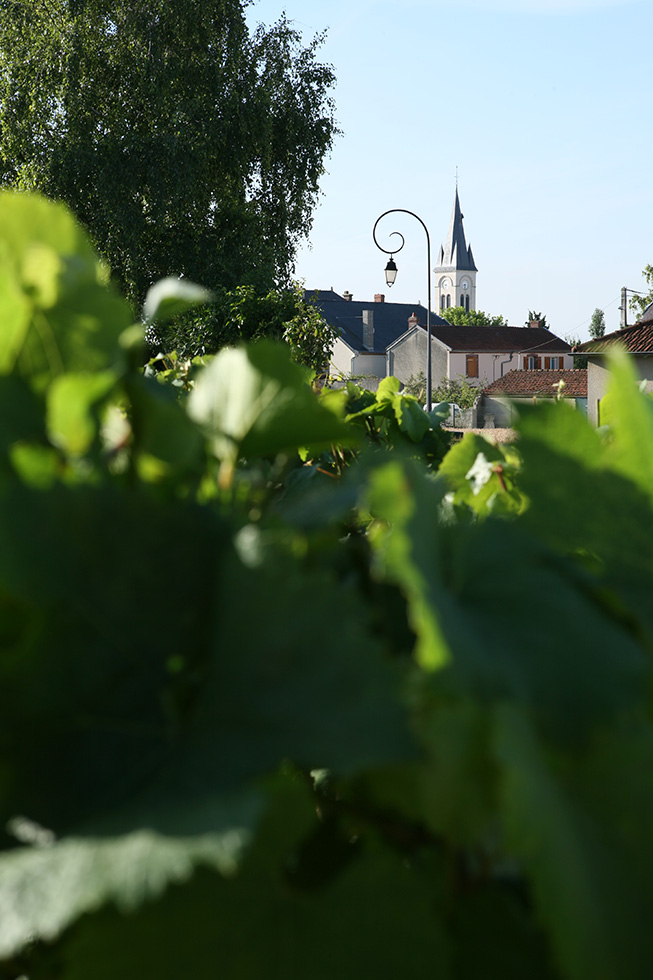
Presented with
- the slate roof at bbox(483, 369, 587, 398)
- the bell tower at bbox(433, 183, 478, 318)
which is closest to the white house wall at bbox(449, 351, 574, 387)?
the slate roof at bbox(483, 369, 587, 398)

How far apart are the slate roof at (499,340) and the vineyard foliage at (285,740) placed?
43970 millimetres

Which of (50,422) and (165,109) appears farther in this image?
(165,109)

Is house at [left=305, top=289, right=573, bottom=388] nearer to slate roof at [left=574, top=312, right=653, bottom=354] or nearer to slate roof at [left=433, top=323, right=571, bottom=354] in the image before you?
slate roof at [left=433, top=323, right=571, bottom=354]

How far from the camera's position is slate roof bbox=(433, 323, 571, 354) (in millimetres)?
43812

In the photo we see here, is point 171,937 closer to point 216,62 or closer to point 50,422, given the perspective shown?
point 50,422

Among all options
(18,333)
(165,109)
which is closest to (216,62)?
(165,109)

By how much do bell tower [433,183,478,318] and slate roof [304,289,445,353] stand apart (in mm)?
17279

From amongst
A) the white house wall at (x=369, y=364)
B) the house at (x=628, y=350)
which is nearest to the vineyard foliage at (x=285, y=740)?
the house at (x=628, y=350)

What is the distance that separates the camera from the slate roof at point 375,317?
4599cm

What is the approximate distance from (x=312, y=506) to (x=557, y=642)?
12 centimetres

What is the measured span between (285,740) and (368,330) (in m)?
45.9

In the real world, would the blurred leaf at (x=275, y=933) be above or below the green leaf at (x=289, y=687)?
below

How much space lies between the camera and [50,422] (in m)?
0.33

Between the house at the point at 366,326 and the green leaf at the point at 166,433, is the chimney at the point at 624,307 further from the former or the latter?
the green leaf at the point at 166,433
